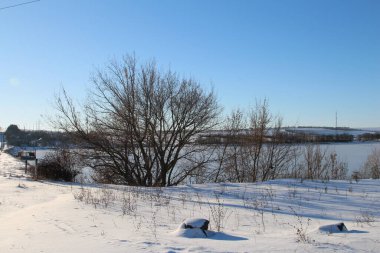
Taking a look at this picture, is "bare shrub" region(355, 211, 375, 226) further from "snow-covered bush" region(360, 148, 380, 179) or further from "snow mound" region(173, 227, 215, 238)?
"snow-covered bush" region(360, 148, 380, 179)

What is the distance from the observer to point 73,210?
30.3 ft

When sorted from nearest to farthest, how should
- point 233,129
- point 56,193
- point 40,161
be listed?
point 56,193
point 40,161
point 233,129

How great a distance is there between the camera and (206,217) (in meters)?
8.33

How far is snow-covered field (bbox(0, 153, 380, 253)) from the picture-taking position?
5301 mm

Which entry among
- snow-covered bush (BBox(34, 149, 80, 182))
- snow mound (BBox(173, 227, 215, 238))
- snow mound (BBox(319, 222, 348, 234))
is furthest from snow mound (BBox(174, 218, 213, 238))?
snow-covered bush (BBox(34, 149, 80, 182))

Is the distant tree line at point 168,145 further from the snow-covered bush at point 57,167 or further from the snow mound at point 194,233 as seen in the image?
the snow mound at point 194,233

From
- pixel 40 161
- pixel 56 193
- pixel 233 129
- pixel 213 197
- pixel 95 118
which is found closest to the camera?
pixel 213 197

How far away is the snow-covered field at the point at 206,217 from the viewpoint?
17.4ft

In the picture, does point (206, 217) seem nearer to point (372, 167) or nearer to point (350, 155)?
point (372, 167)

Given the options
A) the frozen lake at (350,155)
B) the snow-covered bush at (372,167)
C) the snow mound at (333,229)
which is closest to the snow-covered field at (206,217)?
the snow mound at (333,229)

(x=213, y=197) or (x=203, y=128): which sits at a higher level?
(x=203, y=128)

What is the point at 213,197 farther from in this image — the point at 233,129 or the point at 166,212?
the point at 233,129

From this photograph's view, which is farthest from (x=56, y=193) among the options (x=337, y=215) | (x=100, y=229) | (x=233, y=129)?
(x=233, y=129)

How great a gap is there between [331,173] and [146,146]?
36.6 feet
